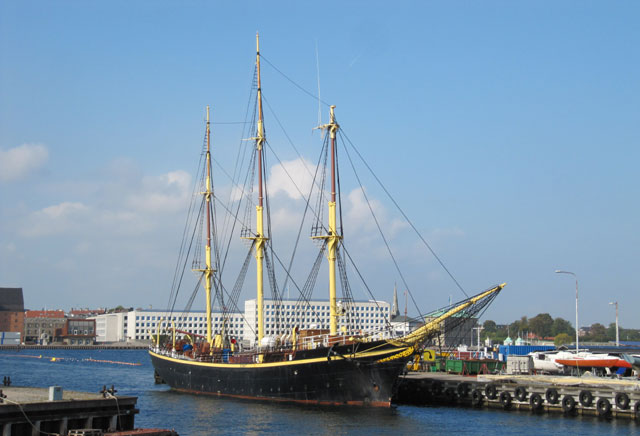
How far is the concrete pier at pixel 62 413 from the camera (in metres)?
22.9

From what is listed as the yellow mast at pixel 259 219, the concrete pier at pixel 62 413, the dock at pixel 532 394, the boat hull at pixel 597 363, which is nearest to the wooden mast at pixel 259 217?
the yellow mast at pixel 259 219

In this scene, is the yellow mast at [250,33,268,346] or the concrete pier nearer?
the concrete pier

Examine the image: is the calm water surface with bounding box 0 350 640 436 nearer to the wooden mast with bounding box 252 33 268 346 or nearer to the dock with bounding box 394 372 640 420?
the dock with bounding box 394 372 640 420

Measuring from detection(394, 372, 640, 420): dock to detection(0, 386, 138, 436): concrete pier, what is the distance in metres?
27.7

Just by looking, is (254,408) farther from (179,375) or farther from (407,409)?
(179,375)

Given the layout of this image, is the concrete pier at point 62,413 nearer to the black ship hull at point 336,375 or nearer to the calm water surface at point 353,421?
the calm water surface at point 353,421

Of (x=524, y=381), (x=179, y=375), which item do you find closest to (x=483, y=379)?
(x=524, y=381)

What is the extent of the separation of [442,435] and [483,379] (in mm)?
14831

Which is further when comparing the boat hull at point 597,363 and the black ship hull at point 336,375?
the boat hull at point 597,363

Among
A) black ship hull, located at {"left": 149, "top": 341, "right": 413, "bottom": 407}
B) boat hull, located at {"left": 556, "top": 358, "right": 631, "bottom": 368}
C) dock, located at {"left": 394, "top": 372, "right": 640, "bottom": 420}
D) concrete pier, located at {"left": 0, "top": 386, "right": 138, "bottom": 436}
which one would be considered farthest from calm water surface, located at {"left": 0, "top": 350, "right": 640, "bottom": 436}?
concrete pier, located at {"left": 0, "top": 386, "right": 138, "bottom": 436}

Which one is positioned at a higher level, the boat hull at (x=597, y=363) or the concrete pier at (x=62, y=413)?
the concrete pier at (x=62, y=413)

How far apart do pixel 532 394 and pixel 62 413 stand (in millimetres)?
30681

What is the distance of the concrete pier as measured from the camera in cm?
2289

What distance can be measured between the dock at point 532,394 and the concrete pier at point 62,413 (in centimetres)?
2774
